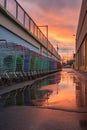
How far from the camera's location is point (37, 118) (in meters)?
7.94

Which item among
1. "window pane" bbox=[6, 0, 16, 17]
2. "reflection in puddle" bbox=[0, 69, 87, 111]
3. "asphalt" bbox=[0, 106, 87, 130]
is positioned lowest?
"asphalt" bbox=[0, 106, 87, 130]

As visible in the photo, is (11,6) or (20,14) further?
(20,14)

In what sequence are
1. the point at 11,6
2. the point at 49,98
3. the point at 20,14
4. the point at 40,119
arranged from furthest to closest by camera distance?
the point at 20,14 < the point at 11,6 < the point at 49,98 < the point at 40,119

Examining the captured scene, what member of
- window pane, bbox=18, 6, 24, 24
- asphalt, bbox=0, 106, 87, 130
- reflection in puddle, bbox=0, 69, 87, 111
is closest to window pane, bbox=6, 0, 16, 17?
window pane, bbox=18, 6, 24, 24

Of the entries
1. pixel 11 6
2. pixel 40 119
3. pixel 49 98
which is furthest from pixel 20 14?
pixel 40 119

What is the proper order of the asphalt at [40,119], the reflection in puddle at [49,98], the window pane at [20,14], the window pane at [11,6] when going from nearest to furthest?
the asphalt at [40,119] → the reflection in puddle at [49,98] → the window pane at [11,6] → the window pane at [20,14]

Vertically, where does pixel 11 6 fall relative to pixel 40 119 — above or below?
above

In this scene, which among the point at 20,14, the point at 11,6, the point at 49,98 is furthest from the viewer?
the point at 20,14

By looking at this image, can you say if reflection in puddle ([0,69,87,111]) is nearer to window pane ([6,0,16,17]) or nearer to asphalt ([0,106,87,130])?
asphalt ([0,106,87,130])

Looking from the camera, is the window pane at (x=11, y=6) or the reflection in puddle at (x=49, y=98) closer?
the reflection in puddle at (x=49, y=98)

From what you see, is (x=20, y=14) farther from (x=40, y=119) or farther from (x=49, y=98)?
(x=40, y=119)

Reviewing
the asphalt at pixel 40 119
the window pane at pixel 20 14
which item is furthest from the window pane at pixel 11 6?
the asphalt at pixel 40 119

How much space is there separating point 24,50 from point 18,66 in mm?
2058

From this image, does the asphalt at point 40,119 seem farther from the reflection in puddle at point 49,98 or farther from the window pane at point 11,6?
the window pane at point 11,6
